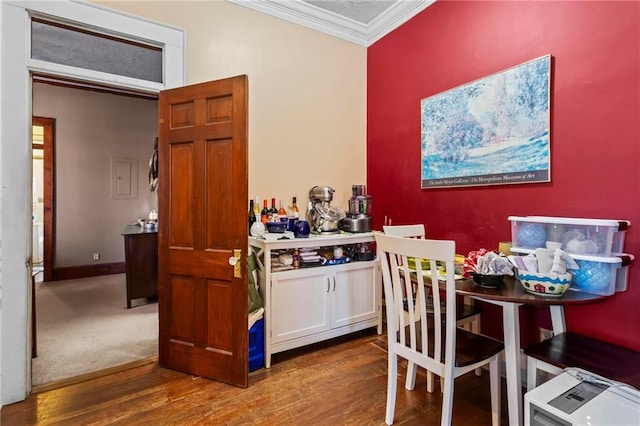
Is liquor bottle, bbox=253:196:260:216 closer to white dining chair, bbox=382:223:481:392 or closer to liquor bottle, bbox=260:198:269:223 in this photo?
liquor bottle, bbox=260:198:269:223

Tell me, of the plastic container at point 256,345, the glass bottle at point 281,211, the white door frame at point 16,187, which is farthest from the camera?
the glass bottle at point 281,211

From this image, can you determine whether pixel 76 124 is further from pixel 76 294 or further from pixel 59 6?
pixel 59 6

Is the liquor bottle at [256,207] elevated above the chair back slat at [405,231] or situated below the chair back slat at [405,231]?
above

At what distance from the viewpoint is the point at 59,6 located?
2.18 metres

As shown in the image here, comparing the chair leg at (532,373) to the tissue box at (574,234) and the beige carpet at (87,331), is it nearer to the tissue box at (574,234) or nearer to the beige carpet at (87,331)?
the tissue box at (574,234)

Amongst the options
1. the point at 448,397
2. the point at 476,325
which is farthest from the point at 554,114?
the point at 448,397

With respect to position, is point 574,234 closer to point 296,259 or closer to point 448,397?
point 448,397

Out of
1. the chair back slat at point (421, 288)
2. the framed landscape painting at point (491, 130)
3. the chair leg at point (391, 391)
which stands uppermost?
the framed landscape painting at point (491, 130)

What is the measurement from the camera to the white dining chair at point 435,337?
5.04 feet

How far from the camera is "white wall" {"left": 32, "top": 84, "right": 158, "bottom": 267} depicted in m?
4.96

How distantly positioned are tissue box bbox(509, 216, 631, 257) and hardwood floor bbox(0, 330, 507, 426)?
1.07 metres

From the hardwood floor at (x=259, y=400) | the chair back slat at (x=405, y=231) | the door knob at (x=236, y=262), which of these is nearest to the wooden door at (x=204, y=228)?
the door knob at (x=236, y=262)

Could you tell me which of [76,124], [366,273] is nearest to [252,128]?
[366,273]

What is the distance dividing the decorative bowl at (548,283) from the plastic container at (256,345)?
72.3 inches
